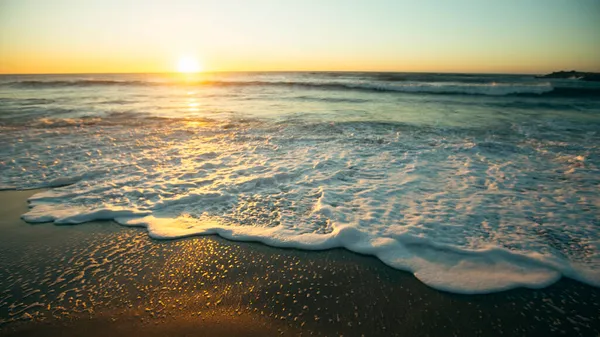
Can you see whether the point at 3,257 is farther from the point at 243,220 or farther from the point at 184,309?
the point at 243,220

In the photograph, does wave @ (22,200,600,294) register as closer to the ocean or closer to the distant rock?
the ocean

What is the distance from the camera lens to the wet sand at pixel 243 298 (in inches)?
89.4

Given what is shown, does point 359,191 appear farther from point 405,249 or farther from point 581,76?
point 581,76

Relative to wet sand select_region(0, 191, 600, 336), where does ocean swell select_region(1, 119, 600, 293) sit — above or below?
above

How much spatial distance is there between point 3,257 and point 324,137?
7.24 metres

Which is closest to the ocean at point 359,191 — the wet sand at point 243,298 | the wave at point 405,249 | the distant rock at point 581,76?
the wave at point 405,249

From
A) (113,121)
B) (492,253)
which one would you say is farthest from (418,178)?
(113,121)

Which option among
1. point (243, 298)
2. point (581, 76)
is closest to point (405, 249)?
point (243, 298)

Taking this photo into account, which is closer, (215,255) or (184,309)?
(184,309)

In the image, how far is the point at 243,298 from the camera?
256 cm

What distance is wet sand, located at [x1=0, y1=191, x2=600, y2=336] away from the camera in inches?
89.4

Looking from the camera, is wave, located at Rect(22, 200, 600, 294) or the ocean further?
the ocean


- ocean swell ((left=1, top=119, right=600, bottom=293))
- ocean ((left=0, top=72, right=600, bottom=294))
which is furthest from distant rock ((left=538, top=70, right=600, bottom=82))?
ocean swell ((left=1, top=119, right=600, bottom=293))

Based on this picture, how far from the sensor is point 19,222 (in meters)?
3.86
